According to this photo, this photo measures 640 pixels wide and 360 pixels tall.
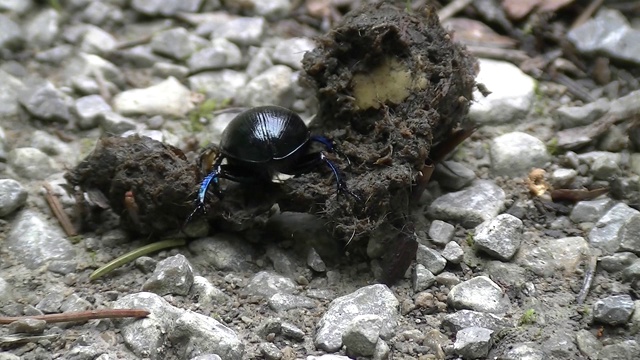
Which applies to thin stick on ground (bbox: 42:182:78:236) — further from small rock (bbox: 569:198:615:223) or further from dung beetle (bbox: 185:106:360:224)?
small rock (bbox: 569:198:615:223)

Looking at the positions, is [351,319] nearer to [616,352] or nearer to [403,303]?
[403,303]

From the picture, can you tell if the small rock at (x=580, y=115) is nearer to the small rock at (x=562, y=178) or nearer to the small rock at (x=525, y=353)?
the small rock at (x=562, y=178)

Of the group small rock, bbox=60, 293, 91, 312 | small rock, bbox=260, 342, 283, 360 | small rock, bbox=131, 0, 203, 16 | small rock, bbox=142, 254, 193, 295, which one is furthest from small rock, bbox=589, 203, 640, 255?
small rock, bbox=131, 0, 203, 16

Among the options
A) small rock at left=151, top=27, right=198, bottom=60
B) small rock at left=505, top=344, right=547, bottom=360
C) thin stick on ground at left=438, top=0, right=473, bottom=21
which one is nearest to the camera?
small rock at left=505, top=344, right=547, bottom=360

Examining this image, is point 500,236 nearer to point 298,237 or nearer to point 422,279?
point 422,279

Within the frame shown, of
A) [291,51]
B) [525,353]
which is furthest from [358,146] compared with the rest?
[291,51]

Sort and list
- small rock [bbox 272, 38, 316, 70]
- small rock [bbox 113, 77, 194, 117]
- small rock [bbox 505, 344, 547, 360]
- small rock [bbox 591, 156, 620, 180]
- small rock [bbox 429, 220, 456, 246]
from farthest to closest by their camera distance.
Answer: small rock [bbox 272, 38, 316, 70]
small rock [bbox 113, 77, 194, 117]
small rock [bbox 591, 156, 620, 180]
small rock [bbox 429, 220, 456, 246]
small rock [bbox 505, 344, 547, 360]

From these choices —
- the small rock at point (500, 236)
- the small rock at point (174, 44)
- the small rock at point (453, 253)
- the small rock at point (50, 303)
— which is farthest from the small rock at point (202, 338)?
the small rock at point (174, 44)
